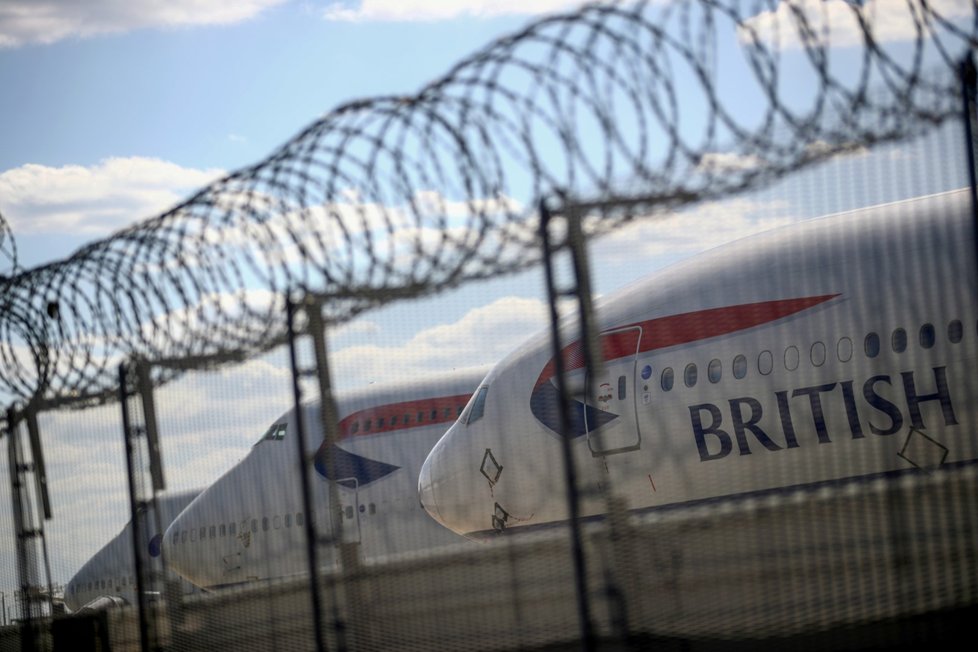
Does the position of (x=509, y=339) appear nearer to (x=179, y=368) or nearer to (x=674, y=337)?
(x=179, y=368)

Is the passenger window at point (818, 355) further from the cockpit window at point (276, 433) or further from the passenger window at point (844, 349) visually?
the cockpit window at point (276, 433)

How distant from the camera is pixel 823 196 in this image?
638 centimetres

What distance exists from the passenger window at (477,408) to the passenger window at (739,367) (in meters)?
3.65

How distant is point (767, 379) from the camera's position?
9016 mm

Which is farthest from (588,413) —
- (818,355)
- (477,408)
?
(477,408)

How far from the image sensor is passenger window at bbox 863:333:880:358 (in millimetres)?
6887

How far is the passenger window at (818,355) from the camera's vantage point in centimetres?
726

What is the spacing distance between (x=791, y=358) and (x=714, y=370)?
104 inches

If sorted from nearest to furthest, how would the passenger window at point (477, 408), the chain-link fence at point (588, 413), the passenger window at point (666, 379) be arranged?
the chain-link fence at point (588, 413) → the passenger window at point (666, 379) → the passenger window at point (477, 408)

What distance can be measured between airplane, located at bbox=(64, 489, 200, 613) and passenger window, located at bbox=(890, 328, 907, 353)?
17.8ft

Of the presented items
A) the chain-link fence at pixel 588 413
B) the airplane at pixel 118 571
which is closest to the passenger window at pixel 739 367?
the chain-link fence at pixel 588 413

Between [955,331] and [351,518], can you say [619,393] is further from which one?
[955,331]

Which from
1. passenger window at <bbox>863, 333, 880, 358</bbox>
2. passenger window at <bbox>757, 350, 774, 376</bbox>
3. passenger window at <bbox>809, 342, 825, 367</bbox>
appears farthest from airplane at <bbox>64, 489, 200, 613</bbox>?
passenger window at <bbox>863, 333, 880, 358</bbox>

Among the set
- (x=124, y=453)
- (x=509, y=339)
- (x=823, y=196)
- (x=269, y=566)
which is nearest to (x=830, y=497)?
(x=823, y=196)
